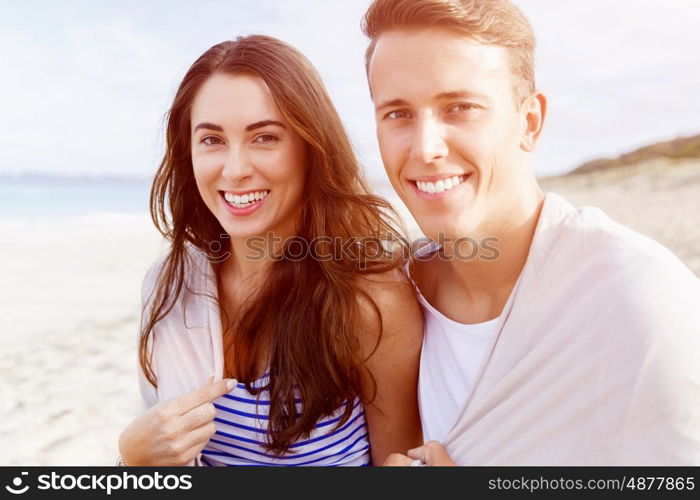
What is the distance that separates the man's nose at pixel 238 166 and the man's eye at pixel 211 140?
0.41ft

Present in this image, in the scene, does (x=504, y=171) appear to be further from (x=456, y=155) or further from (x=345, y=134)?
(x=345, y=134)

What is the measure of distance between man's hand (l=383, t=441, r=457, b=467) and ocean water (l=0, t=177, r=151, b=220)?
751 inches

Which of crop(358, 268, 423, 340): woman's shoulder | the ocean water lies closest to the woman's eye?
crop(358, 268, 423, 340): woman's shoulder

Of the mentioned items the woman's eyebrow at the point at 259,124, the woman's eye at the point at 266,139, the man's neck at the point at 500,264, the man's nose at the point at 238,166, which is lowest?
the man's neck at the point at 500,264

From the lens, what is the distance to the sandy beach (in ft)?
14.3

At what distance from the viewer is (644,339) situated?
1900mm

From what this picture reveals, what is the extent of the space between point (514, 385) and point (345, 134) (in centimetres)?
134

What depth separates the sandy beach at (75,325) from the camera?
4359mm

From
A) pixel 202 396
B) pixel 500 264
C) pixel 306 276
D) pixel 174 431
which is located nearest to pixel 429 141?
pixel 500 264

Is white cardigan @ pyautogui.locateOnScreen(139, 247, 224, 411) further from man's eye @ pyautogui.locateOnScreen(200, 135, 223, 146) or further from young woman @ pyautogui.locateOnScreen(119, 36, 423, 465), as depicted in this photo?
man's eye @ pyautogui.locateOnScreen(200, 135, 223, 146)

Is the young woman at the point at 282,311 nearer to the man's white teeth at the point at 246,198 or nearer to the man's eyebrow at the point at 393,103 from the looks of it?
the man's white teeth at the point at 246,198

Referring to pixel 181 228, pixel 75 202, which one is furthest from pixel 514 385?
pixel 75 202

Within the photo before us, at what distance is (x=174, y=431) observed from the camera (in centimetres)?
248

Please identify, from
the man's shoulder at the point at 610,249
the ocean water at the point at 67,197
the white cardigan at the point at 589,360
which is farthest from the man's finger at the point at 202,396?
the ocean water at the point at 67,197
